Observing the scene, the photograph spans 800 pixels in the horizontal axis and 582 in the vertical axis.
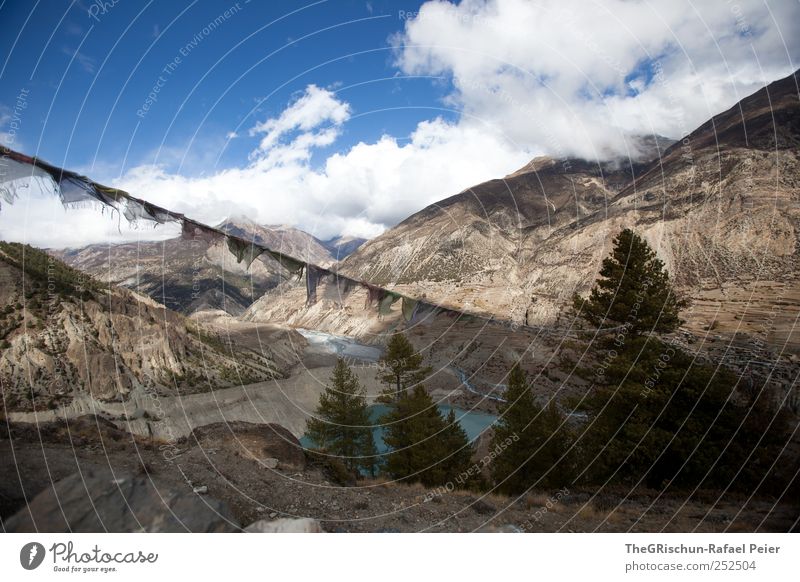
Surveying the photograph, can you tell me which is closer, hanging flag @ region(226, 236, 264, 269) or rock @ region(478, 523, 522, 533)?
hanging flag @ region(226, 236, 264, 269)

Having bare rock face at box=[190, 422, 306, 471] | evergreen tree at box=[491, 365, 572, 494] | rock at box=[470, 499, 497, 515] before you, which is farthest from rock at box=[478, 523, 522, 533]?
evergreen tree at box=[491, 365, 572, 494]

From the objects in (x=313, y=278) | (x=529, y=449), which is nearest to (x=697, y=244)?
(x=529, y=449)

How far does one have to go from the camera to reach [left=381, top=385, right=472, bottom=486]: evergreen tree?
729 inches

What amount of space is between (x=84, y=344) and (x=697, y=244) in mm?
97982

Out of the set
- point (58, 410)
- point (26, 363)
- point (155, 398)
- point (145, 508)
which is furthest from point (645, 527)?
point (155, 398)

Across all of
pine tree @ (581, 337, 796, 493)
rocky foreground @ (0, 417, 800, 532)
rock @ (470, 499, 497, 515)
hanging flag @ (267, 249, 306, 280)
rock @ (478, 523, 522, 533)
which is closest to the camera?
rocky foreground @ (0, 417, 800, 532)

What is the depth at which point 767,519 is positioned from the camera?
27.7 ft

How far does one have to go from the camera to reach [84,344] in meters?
34.0

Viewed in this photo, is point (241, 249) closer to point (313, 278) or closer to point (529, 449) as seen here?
point (313, 278)

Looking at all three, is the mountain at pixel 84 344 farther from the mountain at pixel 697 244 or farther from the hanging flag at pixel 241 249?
the mountain at pixel 697 244

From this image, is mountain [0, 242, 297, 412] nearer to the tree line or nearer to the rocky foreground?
the rocky foreground

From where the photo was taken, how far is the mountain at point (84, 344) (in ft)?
98.9

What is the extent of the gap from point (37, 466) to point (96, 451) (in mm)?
1912

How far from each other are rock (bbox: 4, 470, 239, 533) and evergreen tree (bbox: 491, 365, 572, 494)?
43.0 feet
